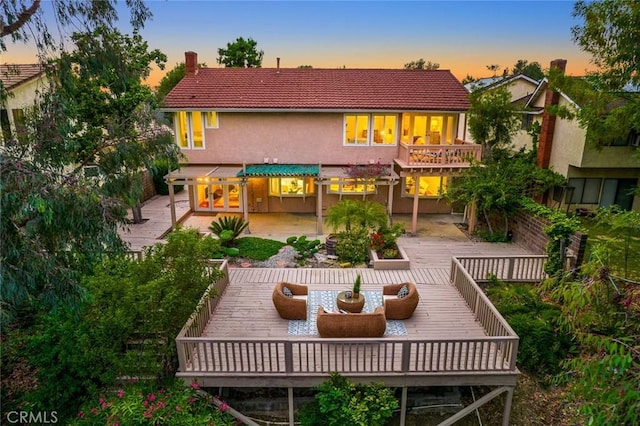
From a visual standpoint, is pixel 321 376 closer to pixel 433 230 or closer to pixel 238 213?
pixel 433 230

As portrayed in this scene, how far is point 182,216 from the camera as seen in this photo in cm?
1722

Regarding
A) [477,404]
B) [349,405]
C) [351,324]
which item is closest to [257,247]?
[351,324]

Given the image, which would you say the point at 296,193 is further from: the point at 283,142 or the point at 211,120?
the point at 211,120

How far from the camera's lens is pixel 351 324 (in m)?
7.86

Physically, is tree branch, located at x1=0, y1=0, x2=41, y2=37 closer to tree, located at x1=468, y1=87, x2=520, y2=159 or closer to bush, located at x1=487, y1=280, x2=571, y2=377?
bush, located at x1=487, y1=280, x2=571, y2=377

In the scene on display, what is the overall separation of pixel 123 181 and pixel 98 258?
1.80 meters

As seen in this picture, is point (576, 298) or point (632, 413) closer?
point (632, 413)

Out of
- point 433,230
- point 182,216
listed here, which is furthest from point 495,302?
point 182,216

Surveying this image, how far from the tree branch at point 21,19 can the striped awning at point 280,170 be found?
9541 millimetres

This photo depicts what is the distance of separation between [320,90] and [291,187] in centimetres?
495

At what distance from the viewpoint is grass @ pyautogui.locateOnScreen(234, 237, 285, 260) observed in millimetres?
13133

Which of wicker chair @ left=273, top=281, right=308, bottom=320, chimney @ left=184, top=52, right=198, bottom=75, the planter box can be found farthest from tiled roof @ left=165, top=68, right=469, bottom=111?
wicker chair @ left=273, top=281, right=308, bottom=320

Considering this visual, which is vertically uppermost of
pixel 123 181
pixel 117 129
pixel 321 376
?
pixel 117 129

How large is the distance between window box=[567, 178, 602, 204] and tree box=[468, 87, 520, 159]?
460 cm
